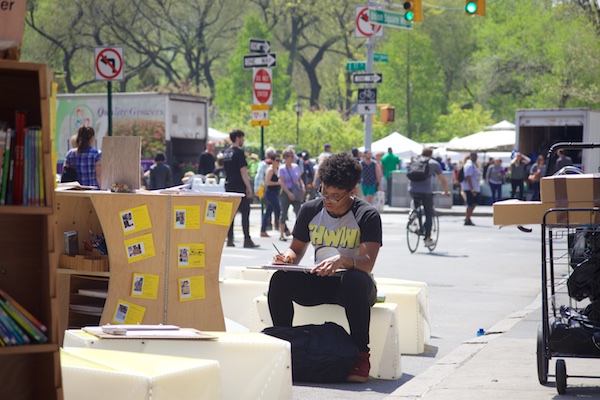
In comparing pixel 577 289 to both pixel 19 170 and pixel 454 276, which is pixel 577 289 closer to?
pixel 19 170

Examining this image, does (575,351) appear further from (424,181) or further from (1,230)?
(424,181)

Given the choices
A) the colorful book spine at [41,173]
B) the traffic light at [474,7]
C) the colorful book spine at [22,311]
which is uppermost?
the traffic light at [474,7]

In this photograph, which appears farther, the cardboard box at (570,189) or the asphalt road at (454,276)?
the asphalt road at (454,276)

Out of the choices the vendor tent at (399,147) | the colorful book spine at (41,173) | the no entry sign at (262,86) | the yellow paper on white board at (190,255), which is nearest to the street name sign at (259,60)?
the no entry sign at (262,86)

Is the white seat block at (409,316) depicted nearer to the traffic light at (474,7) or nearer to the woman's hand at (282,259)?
the woman's hand at (282,259)

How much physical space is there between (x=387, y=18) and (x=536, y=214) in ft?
63.3

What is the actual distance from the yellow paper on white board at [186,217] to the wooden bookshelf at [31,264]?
3.42 m

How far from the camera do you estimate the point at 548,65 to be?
56219mm

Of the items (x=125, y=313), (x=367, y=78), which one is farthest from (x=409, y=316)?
(x=367, y=78)

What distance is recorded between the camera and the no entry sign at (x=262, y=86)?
23812mm

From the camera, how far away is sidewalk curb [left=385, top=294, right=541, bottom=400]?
7.14 meters

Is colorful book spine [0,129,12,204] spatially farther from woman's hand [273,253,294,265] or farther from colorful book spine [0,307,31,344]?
woman's hand [273,253,294,265]

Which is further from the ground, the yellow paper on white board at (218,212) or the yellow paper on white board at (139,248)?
the yellow paper on white board at (218,212)

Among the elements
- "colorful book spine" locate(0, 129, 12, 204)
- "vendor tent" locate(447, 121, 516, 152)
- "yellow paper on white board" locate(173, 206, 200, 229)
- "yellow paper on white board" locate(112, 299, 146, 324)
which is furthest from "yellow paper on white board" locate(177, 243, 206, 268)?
"vendor tent" locate(447, 121, 516, 152)
